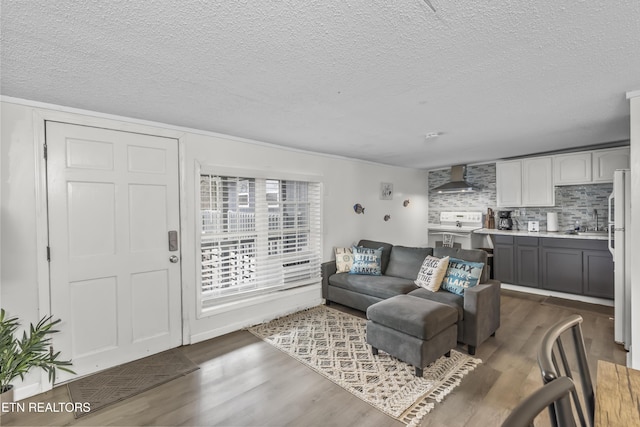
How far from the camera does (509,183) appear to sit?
17.0 feet

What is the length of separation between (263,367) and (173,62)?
2478 mm

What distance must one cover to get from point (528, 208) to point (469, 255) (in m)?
2.76

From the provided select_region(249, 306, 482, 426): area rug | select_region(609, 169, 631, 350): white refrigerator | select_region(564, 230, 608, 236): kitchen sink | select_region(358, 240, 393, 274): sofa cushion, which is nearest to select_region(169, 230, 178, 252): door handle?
select_region(249, 306, 482, 426): area rug

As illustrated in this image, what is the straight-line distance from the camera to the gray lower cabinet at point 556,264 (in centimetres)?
412

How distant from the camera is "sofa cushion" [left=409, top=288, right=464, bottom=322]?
9.77 feet

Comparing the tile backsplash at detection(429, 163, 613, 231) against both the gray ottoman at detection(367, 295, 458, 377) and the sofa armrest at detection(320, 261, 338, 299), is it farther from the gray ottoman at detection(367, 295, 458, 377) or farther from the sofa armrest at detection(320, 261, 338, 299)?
the gray ottoman at detection(367, 295, 458, 377)

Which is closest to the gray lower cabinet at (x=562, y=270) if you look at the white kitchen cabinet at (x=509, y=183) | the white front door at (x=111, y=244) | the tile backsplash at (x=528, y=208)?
the tile backsplash at (x=528, y=208)

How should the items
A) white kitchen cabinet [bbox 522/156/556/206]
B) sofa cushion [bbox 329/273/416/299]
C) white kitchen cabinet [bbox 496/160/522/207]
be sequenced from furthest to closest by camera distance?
white kitchen cabinet [bbox 496/160/522/207]
white kitchen cabinet [bbox 522/156/556/206]
sofa cushion [bbox 329/273/416/299]

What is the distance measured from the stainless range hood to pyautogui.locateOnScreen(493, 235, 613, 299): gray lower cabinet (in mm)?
1042

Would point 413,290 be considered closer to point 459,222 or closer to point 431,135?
point 431,135

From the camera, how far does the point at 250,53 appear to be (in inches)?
63.1

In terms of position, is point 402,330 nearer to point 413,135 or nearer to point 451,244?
point 413,135

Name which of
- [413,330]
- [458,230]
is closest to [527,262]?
[458,230]

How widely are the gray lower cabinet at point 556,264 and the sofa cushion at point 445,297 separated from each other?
8.10ft
